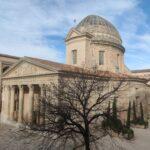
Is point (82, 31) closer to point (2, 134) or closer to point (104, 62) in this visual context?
point (104, 62)

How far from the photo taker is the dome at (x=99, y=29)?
40500mm

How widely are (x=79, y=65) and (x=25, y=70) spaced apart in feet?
28.9

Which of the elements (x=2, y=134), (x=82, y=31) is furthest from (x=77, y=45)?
(x=2, y=134)

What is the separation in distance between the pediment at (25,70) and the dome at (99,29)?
37.4ft

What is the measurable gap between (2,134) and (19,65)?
1010 cm

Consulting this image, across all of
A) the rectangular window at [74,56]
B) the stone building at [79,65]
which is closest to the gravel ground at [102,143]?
the stone building at [79,65]

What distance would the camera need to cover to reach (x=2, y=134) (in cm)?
2892

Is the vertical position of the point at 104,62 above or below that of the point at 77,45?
below

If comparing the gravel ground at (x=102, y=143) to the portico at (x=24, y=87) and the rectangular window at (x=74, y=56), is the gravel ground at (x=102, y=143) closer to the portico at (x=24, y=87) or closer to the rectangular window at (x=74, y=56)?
the portico at (x=24, y=87)

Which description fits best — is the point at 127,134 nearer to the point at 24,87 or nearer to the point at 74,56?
the point at 24,87

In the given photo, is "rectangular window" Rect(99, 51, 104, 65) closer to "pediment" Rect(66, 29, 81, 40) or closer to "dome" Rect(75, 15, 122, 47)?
"dome" Rect(75, 15, 122, 47)

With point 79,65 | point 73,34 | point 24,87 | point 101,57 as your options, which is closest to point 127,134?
point 79,65

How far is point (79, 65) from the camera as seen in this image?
3944cm

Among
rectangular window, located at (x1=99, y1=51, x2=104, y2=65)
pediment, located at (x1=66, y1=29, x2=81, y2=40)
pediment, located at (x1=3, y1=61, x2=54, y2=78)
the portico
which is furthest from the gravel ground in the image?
pediment, located at (x1=66, y1=29, x2=81, y2=40)
